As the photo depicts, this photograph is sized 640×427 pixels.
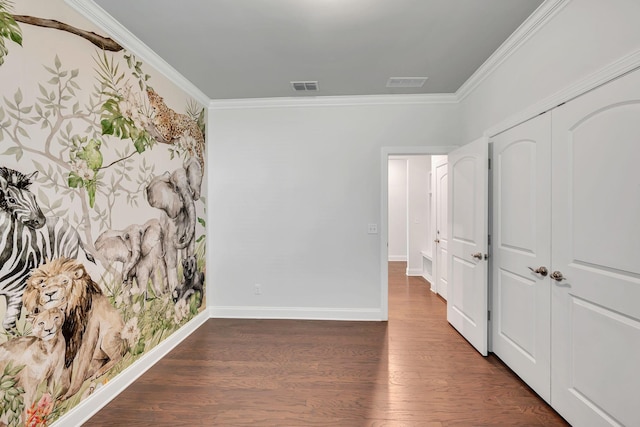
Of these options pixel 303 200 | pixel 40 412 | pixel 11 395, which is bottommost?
pixel 40 412

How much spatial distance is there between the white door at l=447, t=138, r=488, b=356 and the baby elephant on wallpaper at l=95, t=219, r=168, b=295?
3.01 metres

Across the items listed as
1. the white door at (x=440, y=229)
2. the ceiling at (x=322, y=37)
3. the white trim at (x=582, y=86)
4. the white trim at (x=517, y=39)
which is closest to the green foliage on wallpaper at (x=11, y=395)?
the ceiling at (x=322, y=37)

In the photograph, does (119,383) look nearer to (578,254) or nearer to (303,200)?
(303,200)

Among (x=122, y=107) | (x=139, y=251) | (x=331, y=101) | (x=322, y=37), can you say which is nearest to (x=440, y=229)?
(x=331, y=101)

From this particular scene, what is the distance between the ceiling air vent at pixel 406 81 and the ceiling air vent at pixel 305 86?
81 cm

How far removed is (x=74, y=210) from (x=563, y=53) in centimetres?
332

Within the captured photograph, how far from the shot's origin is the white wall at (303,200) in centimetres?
341

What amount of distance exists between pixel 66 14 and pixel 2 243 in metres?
1.45

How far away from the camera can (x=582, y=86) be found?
1609 millimetres

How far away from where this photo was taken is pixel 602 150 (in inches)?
59.7

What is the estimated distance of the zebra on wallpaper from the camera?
141 cm

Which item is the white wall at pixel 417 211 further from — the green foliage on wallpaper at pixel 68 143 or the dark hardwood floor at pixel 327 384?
the green foliage on wallpaper at pixel 68 143

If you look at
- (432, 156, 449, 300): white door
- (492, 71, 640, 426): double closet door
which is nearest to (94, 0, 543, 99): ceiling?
(492, 71, 640, 426): double closet door

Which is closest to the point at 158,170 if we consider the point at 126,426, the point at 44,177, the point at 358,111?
the point at 44,177
